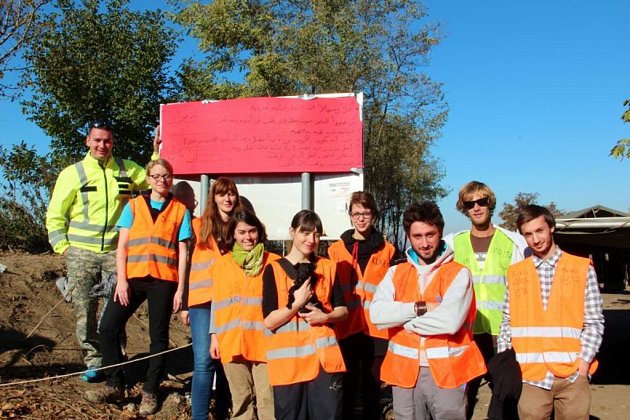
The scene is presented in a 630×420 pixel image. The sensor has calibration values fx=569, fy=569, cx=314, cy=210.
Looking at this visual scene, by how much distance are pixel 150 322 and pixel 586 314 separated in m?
3.25

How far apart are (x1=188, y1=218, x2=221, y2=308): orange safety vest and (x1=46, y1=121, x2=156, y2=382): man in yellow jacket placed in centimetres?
101

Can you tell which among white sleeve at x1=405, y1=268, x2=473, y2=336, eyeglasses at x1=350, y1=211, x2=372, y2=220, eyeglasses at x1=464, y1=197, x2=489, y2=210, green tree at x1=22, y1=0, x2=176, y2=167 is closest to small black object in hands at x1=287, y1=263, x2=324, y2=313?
white sleeve at x1=405, y1=268, x2=473, y2=336

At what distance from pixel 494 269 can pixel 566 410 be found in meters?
1.06

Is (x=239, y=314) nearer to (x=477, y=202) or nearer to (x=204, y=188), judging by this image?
(x=477, y=202)

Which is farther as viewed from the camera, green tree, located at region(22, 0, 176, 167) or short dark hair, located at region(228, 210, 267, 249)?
green tree, located at region(22, 0, 176, 167)

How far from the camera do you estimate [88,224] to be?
499 centimetres

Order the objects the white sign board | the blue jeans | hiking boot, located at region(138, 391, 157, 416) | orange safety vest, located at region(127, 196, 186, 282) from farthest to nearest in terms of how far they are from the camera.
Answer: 1. the white sign board
2. hiking boot, located at region(138, 391, 157, 416)
3. orange safety vest, located at region(127, 196, 186, 282)
4. the blue jeans

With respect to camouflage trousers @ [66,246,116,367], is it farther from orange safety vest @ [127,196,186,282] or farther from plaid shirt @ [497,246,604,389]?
plaid shirt @ [497,246,604,389]

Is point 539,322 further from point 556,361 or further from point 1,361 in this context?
point 1,361

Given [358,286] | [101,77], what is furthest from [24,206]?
[358,286]

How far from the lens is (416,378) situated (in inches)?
132

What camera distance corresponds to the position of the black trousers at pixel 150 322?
4.61 meters

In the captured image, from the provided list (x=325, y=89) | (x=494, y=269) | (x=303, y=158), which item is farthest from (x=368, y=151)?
(x=494, y=269)

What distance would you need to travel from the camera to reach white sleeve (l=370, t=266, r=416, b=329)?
335 centimetres
